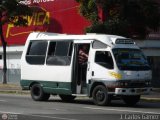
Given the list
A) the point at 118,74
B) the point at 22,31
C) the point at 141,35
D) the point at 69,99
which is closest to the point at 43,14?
the point at 22,31

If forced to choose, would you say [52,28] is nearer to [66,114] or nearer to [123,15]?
[123,15]

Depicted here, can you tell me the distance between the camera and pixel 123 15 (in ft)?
102

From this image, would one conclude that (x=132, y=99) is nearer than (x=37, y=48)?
Yes

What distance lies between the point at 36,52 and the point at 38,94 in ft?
6.36

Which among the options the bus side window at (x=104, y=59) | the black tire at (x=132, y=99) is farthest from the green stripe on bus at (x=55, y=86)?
the black tire at (x=132, y=99)

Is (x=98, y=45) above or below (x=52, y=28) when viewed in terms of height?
below

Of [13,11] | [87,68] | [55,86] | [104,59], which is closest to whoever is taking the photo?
[104,59]

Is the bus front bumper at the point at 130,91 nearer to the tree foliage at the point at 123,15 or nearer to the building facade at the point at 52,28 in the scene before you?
the tree foliage at the point at 123,15

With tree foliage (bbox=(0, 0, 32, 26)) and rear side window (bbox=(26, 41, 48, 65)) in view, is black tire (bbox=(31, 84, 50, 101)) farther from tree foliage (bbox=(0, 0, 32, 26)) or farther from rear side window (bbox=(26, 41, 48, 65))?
tree foliage (bbox=(0, 0, 32, 26))

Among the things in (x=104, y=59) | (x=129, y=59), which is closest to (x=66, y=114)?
(x=104, y=59)

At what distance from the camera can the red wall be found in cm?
4184

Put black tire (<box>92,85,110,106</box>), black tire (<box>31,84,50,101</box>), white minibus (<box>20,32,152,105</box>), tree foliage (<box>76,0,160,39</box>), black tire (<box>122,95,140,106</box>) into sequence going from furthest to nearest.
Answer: tree foliage (<box>76,0,160,39</box>), black tire (<box>31,84,50,101</box>), black tire (<box>122,95,140,106</box>), black tire (<box>92,85,110,106</box>), white minibus (<box>20,32,152,105</box>)

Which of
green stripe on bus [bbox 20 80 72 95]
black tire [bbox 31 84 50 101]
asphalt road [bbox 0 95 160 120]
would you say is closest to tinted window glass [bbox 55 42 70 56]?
green stripe on bus [bbox 20 80 72 95]

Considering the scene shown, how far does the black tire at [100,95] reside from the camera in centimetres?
2262
